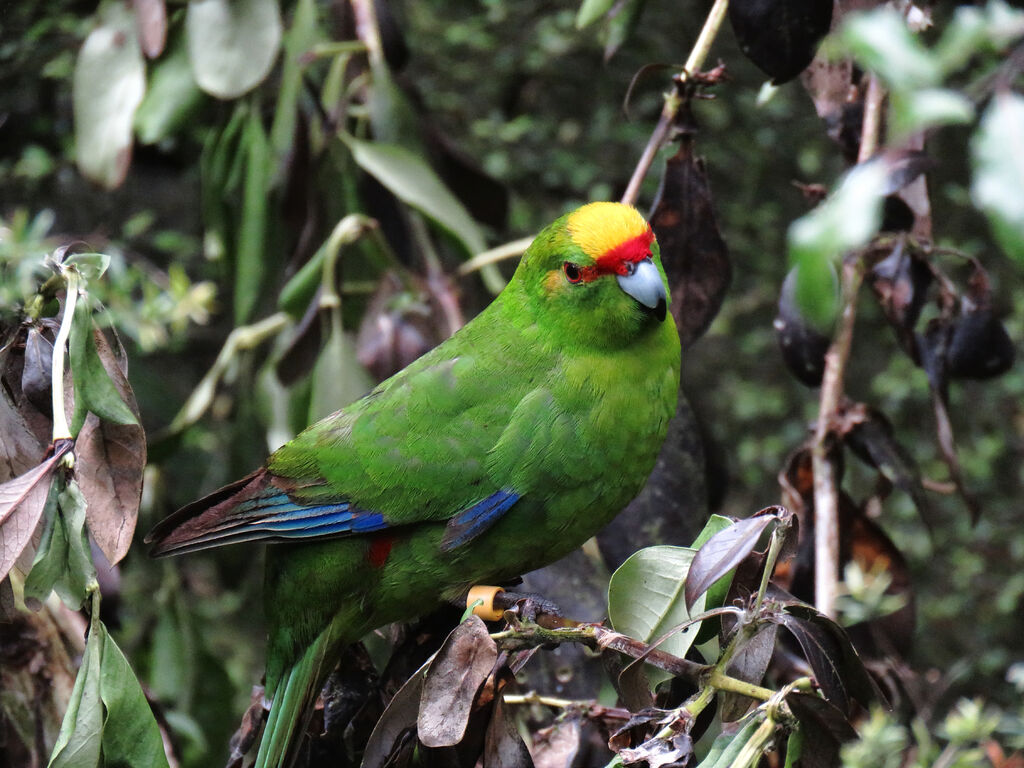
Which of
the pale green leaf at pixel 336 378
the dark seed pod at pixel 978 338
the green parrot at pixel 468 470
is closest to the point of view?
the green parrot at pixel 468 470

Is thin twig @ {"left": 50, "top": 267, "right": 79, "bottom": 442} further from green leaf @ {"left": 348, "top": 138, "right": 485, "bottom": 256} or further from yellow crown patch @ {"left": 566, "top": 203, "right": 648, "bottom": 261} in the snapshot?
green leaf @ {"left": 348, "top": 138, "right": 485, "bottom": 256}

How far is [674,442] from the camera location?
2051 millimetres

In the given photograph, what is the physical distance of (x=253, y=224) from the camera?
2631 mm

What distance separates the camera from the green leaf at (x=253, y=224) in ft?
8.60

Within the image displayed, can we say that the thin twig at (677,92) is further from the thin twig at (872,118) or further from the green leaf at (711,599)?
the green leaf at (711,599)

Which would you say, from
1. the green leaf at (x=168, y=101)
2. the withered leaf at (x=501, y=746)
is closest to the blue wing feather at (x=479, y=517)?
the withered leaf at (x=501, y=746)

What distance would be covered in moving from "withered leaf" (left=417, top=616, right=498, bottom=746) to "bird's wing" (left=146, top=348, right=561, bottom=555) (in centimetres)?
47

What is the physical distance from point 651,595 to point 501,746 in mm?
295

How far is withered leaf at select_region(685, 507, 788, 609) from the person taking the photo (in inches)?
45.5

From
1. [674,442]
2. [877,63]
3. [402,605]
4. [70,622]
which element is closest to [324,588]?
[402,605]

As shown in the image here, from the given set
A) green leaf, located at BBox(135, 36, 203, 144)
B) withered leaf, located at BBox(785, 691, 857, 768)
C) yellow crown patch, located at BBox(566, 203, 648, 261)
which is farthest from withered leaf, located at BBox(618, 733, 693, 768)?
green leaf, located at BBox(135, 36, 203, 144)

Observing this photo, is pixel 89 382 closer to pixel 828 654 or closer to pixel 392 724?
pixel 392 724

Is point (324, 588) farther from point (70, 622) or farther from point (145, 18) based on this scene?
point (145, 18)

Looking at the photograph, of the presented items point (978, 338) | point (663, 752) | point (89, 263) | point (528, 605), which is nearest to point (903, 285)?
point (978, 338)
